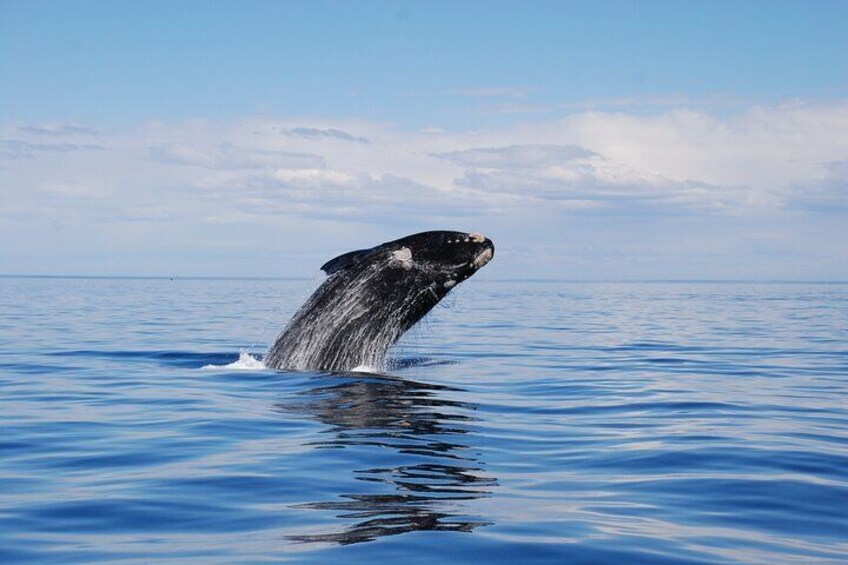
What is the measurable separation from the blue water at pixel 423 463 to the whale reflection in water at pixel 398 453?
0.03 metres

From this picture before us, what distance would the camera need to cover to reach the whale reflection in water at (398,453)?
7660mm

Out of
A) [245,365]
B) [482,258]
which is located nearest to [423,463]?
[482,258]

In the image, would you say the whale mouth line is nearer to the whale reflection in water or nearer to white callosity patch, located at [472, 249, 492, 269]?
white callosity patch, located at [472, 249, 492, 269]

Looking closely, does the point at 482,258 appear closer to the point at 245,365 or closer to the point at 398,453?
the point at 245,365

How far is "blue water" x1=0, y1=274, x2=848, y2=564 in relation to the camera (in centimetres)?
718

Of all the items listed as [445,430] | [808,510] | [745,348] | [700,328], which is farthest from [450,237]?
[700,328]

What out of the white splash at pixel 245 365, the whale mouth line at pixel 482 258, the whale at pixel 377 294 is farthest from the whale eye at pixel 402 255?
the white splash at pixel 245 365

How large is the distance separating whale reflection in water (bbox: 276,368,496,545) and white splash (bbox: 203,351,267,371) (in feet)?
8.82

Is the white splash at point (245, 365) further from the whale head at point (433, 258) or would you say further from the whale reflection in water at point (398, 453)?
the whale head at point (433, 258)

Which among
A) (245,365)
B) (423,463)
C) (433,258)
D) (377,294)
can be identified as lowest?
(423,463)

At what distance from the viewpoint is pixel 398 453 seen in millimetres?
10344

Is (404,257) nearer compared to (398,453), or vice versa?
(398,453)

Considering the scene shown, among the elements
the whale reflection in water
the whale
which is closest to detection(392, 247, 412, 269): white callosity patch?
the whale

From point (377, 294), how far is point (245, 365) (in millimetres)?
3925
